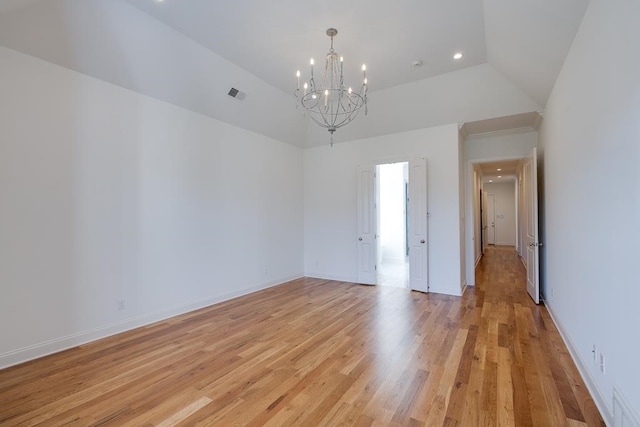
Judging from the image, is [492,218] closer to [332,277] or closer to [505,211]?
[505,211]

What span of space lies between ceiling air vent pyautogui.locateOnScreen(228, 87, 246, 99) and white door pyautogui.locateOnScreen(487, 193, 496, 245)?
39.7ft

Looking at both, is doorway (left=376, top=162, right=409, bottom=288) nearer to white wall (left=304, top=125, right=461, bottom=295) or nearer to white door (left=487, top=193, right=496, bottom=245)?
white wall (left=304, top=125, right=461, bottom=295)

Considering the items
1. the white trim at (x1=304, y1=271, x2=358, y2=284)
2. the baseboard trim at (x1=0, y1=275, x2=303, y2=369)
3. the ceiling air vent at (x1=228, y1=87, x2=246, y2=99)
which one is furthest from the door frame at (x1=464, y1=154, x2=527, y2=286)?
the baseboard trim at (x1=0, y1=275, x2=303, y2=369)

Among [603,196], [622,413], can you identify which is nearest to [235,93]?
[603,196]

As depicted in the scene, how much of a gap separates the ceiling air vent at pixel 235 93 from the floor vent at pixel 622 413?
199 inches

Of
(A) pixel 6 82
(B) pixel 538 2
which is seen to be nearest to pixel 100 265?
(A) pixel 6 82

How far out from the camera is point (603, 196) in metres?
1.99

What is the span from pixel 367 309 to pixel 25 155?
4.35 metres

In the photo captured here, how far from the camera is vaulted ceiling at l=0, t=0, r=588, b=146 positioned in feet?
9.03

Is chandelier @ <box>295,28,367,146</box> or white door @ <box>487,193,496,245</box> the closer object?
chandelier @ <box>295,28,367,146</box>

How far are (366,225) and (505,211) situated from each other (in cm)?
975

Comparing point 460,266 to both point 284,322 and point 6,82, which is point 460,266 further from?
point 6,82

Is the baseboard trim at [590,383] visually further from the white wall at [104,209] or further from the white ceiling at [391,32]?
the white wall at [104,209]

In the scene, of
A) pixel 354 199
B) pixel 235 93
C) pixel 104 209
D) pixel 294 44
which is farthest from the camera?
pixel 354 199
